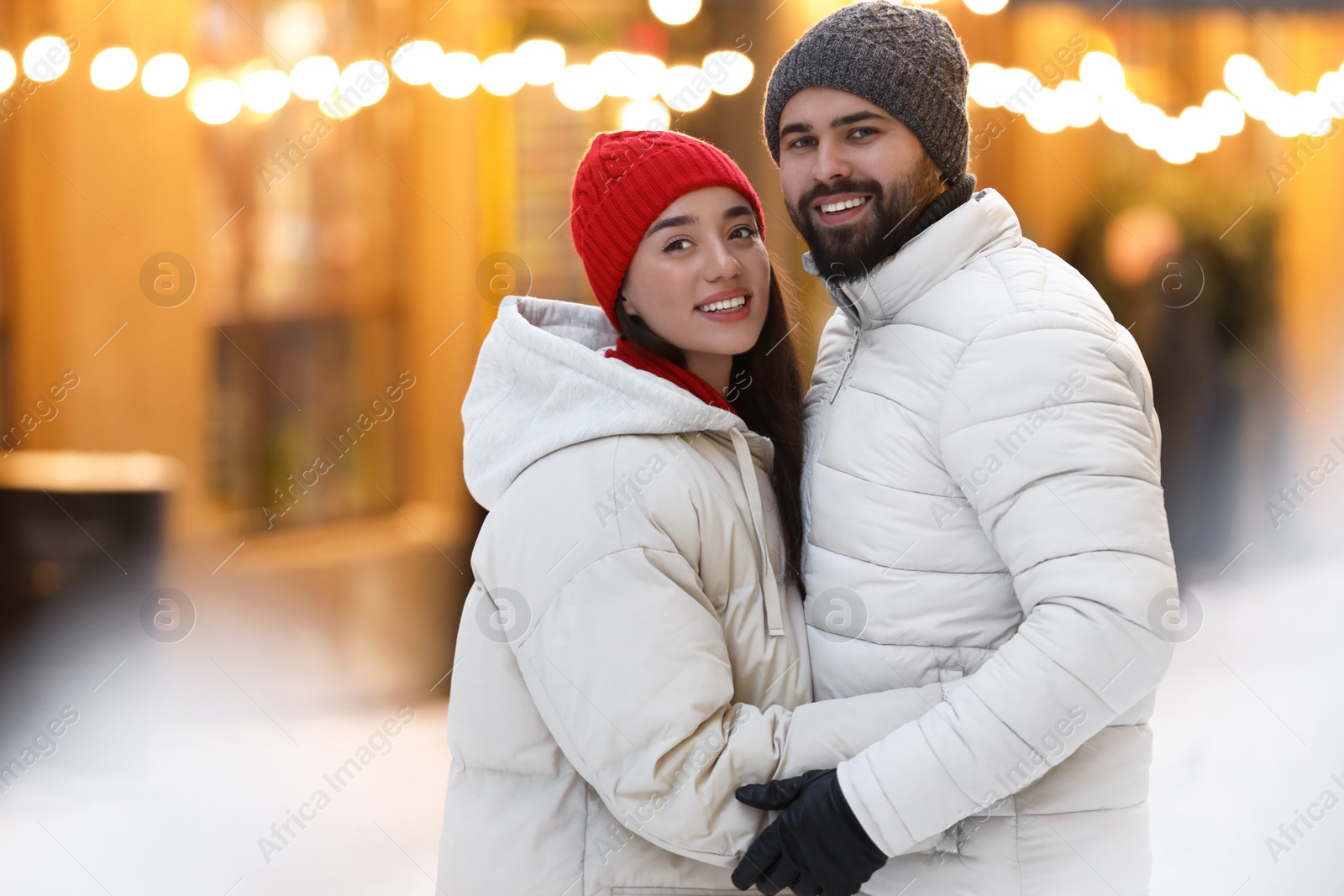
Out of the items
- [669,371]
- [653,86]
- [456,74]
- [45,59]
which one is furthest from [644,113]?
[669,371]

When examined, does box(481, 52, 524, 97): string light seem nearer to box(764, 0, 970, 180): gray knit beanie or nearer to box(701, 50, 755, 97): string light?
box(701, 50, 755, 97): string light

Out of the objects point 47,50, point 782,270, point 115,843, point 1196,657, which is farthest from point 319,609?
point 1196,657

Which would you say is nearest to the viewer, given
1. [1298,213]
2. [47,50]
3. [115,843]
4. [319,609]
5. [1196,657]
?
[115,843]

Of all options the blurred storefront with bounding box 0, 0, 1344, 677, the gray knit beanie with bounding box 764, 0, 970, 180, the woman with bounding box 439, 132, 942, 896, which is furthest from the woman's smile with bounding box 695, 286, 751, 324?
the blurred storefront with bounding box 0, 0, 1344, 677

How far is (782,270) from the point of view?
70.1 inches

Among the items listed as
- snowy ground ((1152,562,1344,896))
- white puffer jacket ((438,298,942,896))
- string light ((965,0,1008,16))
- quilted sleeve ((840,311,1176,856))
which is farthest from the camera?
string light ((965,0,1008,16))

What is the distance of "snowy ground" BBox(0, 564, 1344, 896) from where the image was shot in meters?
2.84

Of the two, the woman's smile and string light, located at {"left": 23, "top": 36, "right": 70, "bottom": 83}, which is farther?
string light, located at {"left": 23, "top": 36, "right": 70, "bottom": 83}

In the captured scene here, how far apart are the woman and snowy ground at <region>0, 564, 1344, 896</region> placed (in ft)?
5.62

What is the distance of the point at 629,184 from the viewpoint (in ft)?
5.00

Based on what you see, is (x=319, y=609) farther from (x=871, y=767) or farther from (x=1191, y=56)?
(x=1191, y=56)

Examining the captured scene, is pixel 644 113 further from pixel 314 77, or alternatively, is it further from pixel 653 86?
pixel 314 77

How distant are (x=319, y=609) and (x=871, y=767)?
2980 millimetres

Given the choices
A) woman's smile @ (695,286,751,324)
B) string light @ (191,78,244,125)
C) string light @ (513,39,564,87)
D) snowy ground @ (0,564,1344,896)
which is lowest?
snowy ground @ (0,564,1344,896)
